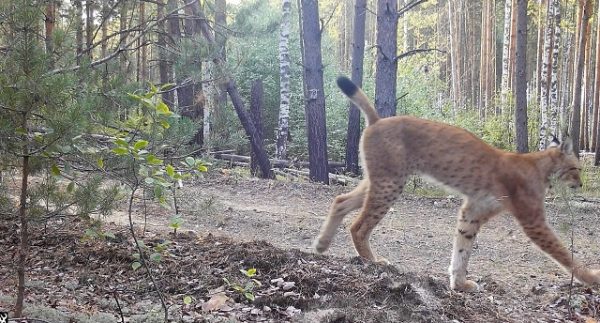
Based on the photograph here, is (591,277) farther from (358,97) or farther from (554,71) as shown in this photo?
(554,71)

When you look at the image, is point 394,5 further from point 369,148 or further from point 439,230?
point 369,148

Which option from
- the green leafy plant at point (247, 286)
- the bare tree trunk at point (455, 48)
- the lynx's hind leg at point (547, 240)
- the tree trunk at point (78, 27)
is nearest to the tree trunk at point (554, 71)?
the lynx's hind leg at point (547, 240)

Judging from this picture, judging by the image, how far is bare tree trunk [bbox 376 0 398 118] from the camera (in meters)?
11.9

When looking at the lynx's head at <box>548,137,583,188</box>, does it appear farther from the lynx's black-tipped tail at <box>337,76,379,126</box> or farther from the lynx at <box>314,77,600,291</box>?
the lynx's black-tipped tail at <box>337,76,379,126</box>

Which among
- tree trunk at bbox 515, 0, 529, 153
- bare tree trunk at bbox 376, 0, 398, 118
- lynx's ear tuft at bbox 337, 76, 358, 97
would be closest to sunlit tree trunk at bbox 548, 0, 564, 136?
tree trunk at bbox 515, 0, 529, 153

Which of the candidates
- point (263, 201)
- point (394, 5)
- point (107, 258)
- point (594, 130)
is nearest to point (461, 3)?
point (594, 130)

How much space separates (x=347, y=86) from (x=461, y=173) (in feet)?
5.04

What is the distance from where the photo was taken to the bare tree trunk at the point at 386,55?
1189cm

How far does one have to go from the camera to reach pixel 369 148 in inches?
243

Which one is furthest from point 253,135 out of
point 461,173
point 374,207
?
point 461,173

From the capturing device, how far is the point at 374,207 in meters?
6.06

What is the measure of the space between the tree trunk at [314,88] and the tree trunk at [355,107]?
72.9 inches

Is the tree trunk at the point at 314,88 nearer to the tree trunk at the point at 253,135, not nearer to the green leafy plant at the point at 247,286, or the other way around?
the tree trunk at the point at 253,135

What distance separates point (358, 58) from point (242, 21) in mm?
8605
